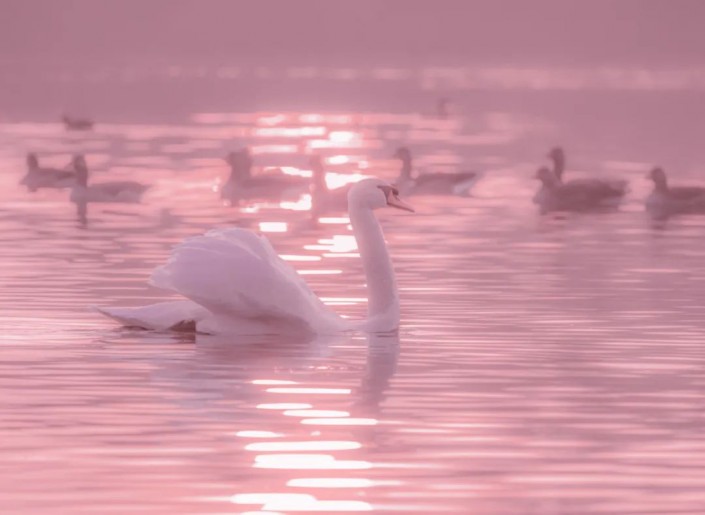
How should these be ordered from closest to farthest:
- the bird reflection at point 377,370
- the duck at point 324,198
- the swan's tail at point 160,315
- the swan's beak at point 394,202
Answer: the bird reflection at point 377,370 → the swan's tail at point 160,315 → the swan's beak at point 394,202 → the duck at point 324,198

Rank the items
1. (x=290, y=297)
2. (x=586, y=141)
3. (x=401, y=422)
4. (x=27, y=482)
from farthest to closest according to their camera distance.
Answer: (x=586, y=141), (x=290, y=297), (x=401, y=422), (x=27, y=482)

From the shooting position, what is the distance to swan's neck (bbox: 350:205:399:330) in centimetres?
1978

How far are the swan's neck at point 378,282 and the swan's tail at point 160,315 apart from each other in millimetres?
1376

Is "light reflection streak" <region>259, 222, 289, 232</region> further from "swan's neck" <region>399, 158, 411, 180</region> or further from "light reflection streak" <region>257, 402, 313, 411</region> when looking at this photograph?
"light reflection streak" <region>257, 402, 313, 411</region>

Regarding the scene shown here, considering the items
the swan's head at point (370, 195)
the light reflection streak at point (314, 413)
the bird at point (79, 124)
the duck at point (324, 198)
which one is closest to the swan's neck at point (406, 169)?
the duck at point (324, 198)

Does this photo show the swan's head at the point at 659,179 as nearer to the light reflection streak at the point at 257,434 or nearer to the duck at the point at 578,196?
the duck at the point at 578,196

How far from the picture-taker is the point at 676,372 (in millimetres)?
17625

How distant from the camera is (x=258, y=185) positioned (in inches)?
1599

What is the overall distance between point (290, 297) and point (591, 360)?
8.02 ft

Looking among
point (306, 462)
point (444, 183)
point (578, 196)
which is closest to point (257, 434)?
point (306, 462)

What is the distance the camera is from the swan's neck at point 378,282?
1978cm

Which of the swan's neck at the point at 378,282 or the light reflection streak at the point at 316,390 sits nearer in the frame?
the light reflection streak at the point at 316,390

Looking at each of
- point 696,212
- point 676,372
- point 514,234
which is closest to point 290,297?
point 676,372

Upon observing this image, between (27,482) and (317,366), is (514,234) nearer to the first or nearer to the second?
(317,366)
